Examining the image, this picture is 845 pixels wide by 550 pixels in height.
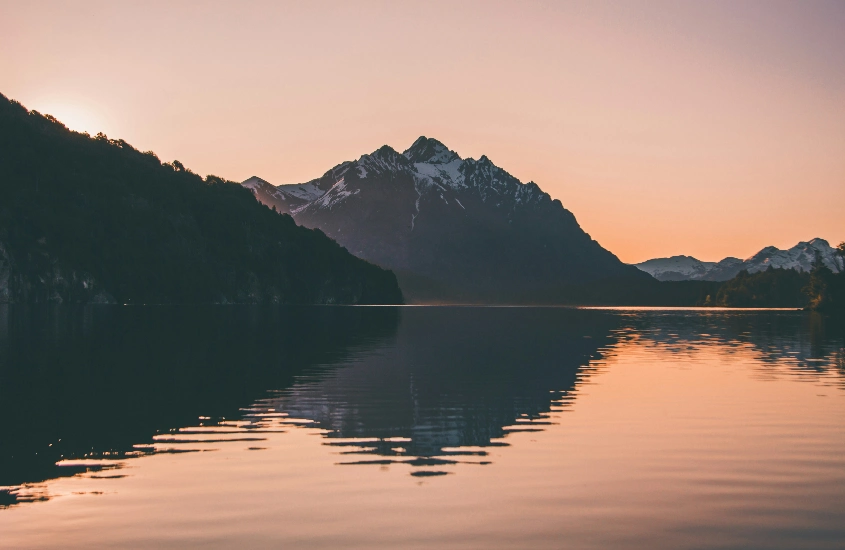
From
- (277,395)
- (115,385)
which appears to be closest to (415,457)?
(277,395)

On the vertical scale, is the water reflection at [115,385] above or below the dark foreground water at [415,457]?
above

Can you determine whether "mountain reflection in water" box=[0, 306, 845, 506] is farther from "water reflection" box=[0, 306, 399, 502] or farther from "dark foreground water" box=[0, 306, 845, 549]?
"dark foreground water" box=[0, 306, 845, 549]

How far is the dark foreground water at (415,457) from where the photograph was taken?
18.6m

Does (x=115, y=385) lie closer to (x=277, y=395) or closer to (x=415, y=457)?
(x=277, y=395)

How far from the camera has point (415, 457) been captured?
27.6m

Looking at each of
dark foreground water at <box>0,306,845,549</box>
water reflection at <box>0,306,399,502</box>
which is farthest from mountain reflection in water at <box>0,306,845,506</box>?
dark foreground water at <box>0,306,845,549</box>

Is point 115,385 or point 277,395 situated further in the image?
point 115,385

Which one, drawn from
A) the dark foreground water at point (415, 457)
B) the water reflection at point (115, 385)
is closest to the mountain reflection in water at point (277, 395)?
the water reflection at point (115, 385)

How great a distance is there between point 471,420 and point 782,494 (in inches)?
623

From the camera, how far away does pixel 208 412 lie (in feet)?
123

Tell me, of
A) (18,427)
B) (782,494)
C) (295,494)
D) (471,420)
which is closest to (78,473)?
(295,494)

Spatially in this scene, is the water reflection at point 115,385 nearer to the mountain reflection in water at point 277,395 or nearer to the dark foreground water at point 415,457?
the mountain reflection in water at point 277,395

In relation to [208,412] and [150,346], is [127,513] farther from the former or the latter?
[150,346]

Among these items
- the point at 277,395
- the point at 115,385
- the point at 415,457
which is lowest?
the point at 415,457
